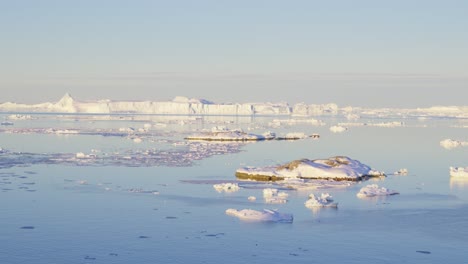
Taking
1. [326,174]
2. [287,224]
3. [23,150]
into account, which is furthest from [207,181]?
[23,150]

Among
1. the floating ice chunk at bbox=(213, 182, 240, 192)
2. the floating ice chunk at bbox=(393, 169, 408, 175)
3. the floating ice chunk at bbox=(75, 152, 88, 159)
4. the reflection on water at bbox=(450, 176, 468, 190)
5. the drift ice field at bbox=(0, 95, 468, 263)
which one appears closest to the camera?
the drift ice field at bbox=(0, 95, 468, 263)

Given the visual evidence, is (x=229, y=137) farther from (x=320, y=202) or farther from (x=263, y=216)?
(x=263, y=216)

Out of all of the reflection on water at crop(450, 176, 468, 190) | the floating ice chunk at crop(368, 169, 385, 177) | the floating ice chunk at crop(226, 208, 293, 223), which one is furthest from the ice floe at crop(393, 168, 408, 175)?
the floating ice chunk at crop(226, 208, 293, 223)

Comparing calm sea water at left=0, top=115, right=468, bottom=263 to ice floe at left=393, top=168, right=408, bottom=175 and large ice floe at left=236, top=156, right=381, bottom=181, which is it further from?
large ice floe at left=236, top=156, right=381, bottom=181

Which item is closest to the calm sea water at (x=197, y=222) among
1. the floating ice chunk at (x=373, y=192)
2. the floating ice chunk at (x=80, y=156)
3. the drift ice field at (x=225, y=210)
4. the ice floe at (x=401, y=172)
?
the drift ice field at (x=225, y=210)

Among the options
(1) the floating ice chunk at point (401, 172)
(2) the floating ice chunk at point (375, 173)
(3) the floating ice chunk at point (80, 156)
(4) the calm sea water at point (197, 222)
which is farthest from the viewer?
(3) the floating ice chunk at point (80, 156)

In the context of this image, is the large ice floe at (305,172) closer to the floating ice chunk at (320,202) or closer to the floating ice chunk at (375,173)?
the floating ice chunk at (375,173)

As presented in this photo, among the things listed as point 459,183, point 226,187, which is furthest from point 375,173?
point 226,187
